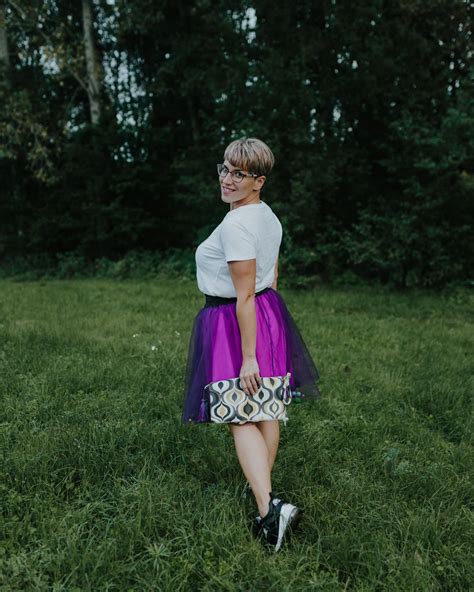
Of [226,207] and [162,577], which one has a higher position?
[226,207]

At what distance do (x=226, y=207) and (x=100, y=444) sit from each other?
9550 mm

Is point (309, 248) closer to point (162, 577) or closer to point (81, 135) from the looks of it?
point (81, 135)

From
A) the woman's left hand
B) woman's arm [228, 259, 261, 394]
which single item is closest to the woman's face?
woman's arm [228, 259, 261, 394]

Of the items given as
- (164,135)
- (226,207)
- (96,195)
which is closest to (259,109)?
(226,207)

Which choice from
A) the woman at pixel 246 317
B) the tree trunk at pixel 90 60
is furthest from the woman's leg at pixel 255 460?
the tree trunk at pixel 90 60

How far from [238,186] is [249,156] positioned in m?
0.14

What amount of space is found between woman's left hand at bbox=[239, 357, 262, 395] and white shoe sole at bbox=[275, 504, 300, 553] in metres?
0.52

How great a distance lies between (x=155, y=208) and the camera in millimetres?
14609

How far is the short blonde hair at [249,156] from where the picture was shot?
2287mm

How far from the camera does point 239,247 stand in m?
2.17

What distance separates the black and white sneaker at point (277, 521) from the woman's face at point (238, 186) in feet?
4.47

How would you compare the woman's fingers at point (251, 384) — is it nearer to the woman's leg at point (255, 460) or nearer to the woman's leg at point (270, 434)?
the woman's leg at point (255, 460)

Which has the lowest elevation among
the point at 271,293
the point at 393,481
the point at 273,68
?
the point at 393,481

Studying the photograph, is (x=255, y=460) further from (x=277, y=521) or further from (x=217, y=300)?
(x=217, y=300)
